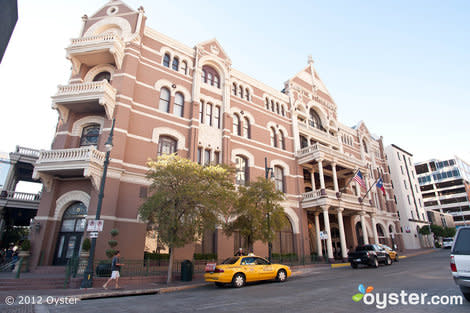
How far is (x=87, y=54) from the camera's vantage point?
64.8 feet

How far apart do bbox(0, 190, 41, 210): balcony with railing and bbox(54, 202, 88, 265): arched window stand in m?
10.7

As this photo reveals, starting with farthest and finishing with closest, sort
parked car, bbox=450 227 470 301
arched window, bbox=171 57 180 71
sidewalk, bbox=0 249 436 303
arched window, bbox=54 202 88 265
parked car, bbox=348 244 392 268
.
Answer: arched window, bbox=171 57 180 71 < parked car, bbox=348 244 392 268 < arched window, bbox=54 202 88 265 < sidewalk, bbox=0 249 436 303 < parked car, bbox=450 227 470 301

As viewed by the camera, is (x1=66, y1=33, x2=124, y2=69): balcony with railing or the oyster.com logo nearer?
the oyster.com logo

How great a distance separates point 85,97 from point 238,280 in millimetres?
15078

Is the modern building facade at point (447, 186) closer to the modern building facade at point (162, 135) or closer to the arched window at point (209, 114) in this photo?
the modern building facade at point (162, 135)

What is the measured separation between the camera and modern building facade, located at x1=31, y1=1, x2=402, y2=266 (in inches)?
668

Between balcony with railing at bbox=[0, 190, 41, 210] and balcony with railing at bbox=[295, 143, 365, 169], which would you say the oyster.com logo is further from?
balcony with railing at bbox=[0, 190, 41, 210]

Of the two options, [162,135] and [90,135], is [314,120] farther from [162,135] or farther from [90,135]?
[90,135]

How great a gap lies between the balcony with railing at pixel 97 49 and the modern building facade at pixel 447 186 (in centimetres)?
9137

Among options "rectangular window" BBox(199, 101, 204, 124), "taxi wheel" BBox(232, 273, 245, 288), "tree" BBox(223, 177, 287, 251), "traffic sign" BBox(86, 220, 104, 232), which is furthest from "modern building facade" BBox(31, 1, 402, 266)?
"taxi wheel" BBox(232, 273, 245, 288)

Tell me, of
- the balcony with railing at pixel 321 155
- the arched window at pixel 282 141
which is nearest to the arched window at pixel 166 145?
the arched window at pixel 282 141

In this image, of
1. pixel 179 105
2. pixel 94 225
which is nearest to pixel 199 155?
pixel 179 105

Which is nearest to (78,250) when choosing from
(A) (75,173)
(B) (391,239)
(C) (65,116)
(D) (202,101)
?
(A) (75,173)

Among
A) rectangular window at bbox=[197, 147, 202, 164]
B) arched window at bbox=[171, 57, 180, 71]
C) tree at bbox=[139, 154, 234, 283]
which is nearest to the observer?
tree at bbox=[139, 154, 234, 283]
